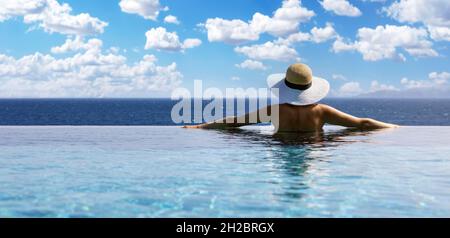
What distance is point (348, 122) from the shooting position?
9.88 metres

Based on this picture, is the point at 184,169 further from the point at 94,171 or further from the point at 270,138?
the point at 270,138

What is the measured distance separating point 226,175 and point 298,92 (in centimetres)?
348

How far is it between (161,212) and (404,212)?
215 cm

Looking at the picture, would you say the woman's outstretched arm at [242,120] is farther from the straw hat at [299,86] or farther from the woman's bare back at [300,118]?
the straw hat at [299,86]

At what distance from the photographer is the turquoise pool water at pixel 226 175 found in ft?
15.5

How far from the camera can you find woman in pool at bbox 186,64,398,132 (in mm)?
9188

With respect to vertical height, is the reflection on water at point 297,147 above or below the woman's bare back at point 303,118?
below

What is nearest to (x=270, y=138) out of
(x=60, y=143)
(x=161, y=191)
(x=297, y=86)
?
(x=297, y=86)

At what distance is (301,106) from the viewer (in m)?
9.47

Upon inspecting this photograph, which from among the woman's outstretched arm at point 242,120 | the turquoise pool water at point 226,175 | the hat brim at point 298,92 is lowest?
the turquoise pool water at point 226,175

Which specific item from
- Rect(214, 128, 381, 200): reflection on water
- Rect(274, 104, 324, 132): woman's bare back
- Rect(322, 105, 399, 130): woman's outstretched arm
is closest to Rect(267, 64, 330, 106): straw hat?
Rect(274, 104, 324, 132): woman's bare back

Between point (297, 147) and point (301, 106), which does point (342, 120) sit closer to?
point (301, 106)

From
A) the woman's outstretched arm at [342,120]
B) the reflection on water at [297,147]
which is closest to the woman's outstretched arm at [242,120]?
the reflection on water at [297,147]

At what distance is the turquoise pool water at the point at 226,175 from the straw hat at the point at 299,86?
714 mm
